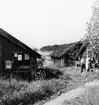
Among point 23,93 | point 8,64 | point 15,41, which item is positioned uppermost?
point 15,41

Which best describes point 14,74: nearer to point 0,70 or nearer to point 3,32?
point 0,70

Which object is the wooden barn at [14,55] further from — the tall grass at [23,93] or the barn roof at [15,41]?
the tall grass at [23,93]

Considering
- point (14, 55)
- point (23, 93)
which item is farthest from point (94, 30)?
point (14, 55)

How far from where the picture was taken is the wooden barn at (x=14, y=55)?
40.4 ft

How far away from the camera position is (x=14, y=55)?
12.9 m

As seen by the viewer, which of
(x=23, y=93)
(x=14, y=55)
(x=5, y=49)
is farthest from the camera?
(x=14, y=55)

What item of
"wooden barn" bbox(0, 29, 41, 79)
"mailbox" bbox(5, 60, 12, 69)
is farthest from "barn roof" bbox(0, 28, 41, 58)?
"mailbox" bbox(5, 60, 12, 69)

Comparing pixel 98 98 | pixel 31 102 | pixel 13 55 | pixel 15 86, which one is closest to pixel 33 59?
pixel 13 55

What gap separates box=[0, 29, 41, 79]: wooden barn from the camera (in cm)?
1232

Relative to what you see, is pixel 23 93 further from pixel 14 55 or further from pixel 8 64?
pixel 14 55

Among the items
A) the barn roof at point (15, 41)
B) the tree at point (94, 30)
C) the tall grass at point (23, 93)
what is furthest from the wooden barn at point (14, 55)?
the tree at point (94, 30)

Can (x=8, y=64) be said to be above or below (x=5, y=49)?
below

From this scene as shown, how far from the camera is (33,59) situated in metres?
13.6

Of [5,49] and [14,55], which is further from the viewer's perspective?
[14,55]
